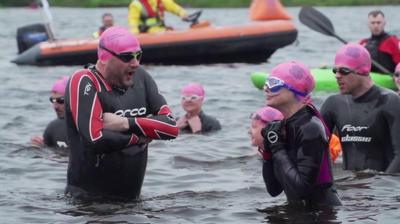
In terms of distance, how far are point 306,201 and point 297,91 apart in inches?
31.6

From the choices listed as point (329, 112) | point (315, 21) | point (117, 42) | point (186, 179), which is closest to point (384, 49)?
point (315, 21)

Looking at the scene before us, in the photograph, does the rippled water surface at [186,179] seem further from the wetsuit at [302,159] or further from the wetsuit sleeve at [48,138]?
the wetsuit at [302,159]

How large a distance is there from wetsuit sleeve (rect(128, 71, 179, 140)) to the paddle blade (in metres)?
8.18

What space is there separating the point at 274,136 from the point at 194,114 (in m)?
6.51

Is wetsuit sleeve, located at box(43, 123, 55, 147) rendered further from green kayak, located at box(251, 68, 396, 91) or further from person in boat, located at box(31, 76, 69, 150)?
green kayak, located at box(251, 68, 396, 91)

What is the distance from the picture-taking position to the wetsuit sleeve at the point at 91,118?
672 cm

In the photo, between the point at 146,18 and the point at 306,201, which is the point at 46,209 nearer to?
the point at 306,201

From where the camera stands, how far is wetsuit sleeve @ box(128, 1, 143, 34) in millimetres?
20297

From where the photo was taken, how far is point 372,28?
14578 mm

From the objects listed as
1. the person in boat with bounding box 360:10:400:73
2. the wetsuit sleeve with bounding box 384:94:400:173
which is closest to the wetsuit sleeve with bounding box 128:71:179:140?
the wetsuit sleeve with bounding box 384:94:400:173

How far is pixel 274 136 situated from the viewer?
6.23 metres

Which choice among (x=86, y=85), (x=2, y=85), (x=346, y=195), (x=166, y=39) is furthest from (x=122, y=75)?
(x=166, y=39)

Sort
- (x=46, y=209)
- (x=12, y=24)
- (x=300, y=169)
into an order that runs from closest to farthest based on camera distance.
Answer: (x=300, y=169) < (x=46, y=209) < (x=12, y=24)

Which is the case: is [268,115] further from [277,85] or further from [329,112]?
[329,112]
